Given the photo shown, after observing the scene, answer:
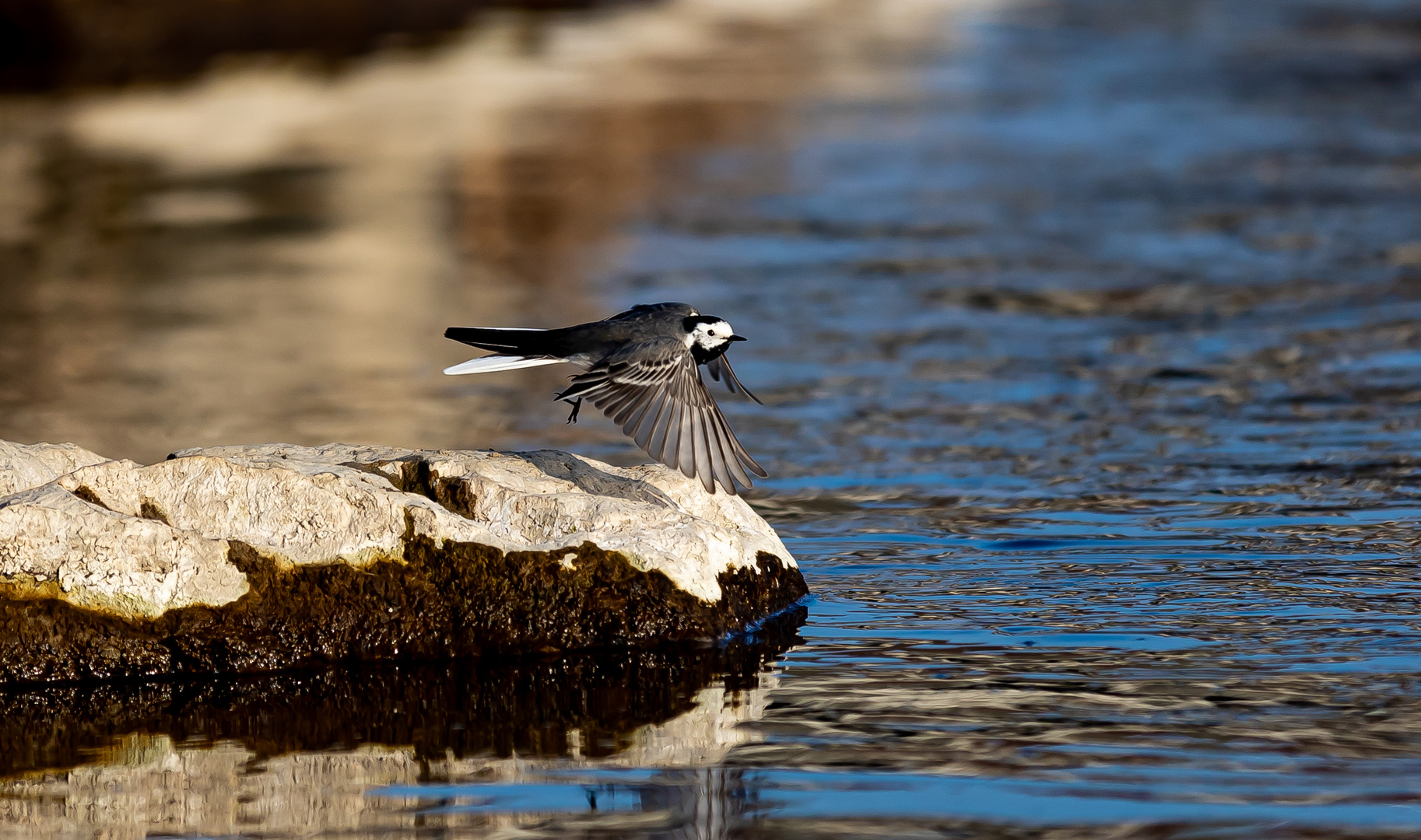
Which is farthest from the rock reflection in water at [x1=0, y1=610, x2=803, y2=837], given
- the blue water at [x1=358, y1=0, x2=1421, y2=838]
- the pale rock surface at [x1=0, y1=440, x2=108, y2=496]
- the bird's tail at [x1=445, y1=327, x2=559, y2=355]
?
the bird's tail at [x1=445, y1=327, x2=559, y2=355]

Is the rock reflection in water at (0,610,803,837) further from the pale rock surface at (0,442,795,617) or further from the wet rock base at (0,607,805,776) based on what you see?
the pale rock surface at (0,442,795,617)

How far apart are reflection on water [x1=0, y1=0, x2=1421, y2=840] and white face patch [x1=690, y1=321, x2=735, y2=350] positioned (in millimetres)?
974

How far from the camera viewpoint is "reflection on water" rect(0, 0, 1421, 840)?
513 cm

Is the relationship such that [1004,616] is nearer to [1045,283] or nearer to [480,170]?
[1045,283]

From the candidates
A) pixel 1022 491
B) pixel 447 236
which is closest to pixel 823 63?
pixel 447 236

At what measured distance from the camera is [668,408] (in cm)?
658

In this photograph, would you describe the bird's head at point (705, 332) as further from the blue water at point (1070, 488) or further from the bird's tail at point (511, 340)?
the blue water at point (1070, 488)

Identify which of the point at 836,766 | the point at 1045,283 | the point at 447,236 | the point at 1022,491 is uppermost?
the point at 447,236

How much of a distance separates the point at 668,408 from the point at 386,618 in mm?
1164

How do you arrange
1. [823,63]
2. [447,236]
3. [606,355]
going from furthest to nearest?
[823,63]
[447,236]
[606,355]

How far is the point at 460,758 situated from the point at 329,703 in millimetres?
717

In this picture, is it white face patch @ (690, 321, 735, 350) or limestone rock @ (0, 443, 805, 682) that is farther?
white face patch @ (690, 321, 735, 350)

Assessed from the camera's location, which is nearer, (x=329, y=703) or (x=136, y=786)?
(x=136, y=786)

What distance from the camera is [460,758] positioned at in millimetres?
5309
